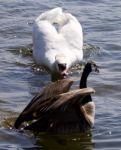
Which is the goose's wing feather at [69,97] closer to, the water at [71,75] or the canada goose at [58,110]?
the canada goose at [58,110]

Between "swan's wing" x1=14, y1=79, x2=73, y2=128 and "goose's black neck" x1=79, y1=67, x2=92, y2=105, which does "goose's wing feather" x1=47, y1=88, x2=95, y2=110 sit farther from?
"goose's black neck" x1=79, y1=67, x2=92, y2=105

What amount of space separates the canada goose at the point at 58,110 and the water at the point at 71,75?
13 centimetres

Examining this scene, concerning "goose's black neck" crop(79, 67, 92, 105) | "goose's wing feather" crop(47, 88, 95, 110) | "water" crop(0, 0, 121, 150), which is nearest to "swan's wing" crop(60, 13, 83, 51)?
"water" crop(0, 0, 121, 150)

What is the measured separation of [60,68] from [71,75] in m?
0.37

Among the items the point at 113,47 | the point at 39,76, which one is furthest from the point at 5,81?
the point at 113,47

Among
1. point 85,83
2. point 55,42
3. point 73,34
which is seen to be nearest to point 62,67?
point 55,42

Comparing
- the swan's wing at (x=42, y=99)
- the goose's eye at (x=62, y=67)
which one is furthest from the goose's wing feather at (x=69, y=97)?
the goose's eye at (x=62, y=67)

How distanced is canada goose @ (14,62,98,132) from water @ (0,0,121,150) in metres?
0.13

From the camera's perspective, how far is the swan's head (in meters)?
10.9

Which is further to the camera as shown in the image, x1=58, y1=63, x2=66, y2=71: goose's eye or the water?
x1=58, y1=63, x2=66, y2=71: goose's eye

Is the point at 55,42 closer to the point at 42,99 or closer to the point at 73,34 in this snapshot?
the point at 73,34

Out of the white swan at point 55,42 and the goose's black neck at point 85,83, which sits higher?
the goose's black neck at point 85,83

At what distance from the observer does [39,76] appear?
448 inches

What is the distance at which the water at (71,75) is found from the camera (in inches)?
324
